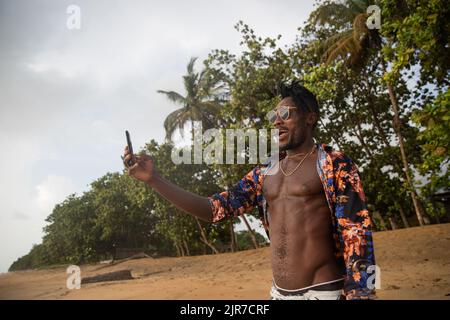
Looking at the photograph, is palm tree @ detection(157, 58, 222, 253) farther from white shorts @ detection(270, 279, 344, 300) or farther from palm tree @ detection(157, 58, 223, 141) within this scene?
white shorts @ detection(270, 279, 344, 300)

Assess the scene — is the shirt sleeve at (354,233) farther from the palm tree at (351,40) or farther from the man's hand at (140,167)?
the palm tree at (351,40)

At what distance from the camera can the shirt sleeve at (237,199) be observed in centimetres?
242

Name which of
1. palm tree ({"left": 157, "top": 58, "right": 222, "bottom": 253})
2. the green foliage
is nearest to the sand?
the green foliage

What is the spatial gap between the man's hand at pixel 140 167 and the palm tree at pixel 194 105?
18.6m

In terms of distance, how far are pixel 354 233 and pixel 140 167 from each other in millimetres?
1311

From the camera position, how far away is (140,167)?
87.4 inches

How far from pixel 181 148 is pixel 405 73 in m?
12.2

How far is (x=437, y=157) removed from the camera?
6555mm

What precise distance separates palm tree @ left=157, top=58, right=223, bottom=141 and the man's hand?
60.9 ft

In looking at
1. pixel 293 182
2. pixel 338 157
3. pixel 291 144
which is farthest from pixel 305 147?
pixel 338 157

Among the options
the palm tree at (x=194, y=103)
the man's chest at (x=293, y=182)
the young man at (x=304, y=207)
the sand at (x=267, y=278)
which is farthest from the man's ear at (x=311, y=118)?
the palm tree at (x=194, y=103)

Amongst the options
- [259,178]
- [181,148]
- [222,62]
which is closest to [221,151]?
[222,62]

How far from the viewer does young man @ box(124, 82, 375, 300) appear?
1784 millimetres
